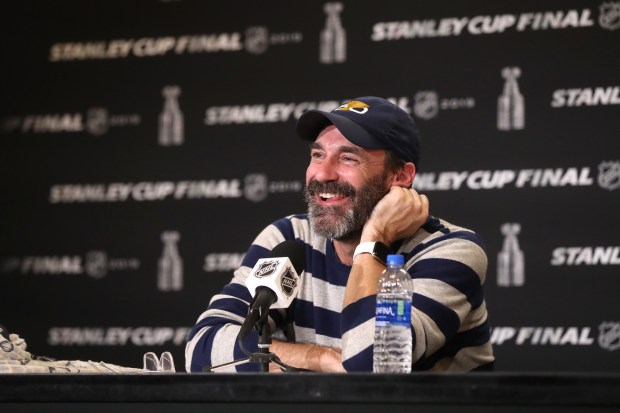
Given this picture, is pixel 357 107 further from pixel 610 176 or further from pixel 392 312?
pixel 610 176

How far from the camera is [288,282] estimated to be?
2.16m

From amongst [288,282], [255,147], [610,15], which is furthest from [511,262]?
[288,282]

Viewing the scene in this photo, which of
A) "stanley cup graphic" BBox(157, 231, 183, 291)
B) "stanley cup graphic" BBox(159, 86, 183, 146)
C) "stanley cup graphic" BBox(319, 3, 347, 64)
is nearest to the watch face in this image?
"stanley cup graphic" BBox(319, 3, 347, 64)

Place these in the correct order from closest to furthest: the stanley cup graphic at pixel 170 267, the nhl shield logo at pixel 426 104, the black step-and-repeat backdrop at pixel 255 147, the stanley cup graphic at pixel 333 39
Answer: the black step-and-repeat backdrop at pixel 255 147
the nhl shield logo at pixel 426 104
the stanley cup graphic at pixel 333 39
the stanley cup graphic at pixel 170 267

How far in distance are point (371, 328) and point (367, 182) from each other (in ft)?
1.81

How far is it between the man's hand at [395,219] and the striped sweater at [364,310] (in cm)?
5

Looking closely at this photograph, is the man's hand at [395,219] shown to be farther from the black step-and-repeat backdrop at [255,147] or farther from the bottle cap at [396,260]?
the black step-and-repeat backdrop at [255,147]

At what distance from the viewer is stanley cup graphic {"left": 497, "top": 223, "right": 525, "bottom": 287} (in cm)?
425

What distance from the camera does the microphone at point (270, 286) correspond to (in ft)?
6.83

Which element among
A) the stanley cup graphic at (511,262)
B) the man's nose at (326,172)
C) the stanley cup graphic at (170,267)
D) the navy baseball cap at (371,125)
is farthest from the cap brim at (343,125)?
the stanley cup graphic at (170,267)

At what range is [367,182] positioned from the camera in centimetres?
270

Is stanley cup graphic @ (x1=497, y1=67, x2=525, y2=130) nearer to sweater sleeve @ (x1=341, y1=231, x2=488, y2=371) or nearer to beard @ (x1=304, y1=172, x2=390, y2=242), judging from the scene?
beard @ (x1=304, y1=172, x2=390, y2=242)

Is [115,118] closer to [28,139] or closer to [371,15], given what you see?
[28,139]

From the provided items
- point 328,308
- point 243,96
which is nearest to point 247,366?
point 328,308
